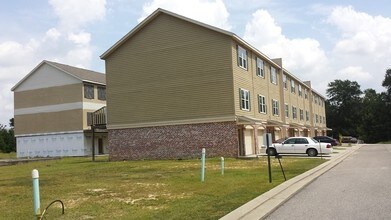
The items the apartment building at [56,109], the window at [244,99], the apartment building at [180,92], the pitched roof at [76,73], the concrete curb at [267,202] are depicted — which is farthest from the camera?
the pitched roof at [76,73]

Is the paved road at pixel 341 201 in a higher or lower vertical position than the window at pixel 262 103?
lower

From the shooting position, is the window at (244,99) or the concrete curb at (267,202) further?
the window at (244,99)

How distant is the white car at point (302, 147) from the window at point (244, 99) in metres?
3.66

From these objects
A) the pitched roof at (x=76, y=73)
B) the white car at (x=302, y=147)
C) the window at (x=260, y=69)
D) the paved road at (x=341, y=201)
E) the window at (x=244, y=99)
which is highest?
the pitched roof at (x=76, y=73)

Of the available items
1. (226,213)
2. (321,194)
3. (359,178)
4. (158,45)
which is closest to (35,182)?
(226,213)

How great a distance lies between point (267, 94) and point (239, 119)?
11.0 meters

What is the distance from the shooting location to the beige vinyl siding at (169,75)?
3209 cm

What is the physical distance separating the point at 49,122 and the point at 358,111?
8685 cm

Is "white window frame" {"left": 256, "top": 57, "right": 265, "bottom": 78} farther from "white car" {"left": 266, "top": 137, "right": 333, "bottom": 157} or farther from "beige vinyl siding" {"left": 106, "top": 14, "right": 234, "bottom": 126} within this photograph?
"beige vinyl siding" {"left": 106, "top": 14, "right": 234, "bottom": 126}

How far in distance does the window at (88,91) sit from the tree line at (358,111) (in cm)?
6598

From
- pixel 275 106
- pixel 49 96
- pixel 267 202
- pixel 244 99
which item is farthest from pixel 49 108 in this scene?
pixel 267 202

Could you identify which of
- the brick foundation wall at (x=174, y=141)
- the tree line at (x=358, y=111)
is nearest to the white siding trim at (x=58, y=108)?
the brick foundation wall at (x=174, y=141)

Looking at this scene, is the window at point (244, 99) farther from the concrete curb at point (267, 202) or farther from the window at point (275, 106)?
the concrete curb at point (267, 202)

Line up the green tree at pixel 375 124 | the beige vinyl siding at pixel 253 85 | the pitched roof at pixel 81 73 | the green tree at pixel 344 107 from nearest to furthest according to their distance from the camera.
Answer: the beige vinyl siding at pixel 253 85, the pitched roof at pixel 81 73, the green tree at pixel 375 124, the green tree at pixel 344 107
